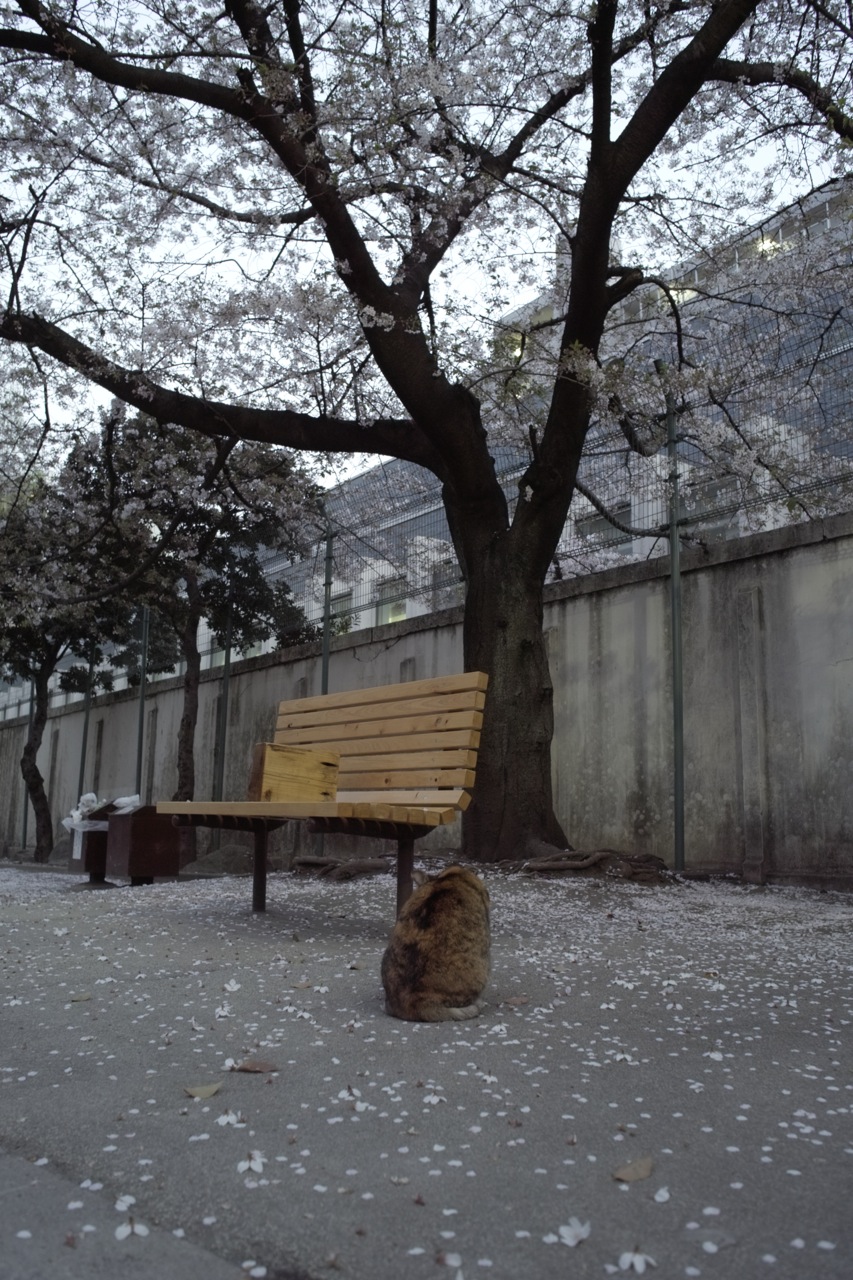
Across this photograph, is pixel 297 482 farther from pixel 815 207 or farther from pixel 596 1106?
pixel 596 1106

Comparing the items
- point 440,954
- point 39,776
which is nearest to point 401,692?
point 440,954

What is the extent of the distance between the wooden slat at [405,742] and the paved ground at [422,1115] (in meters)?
0.92

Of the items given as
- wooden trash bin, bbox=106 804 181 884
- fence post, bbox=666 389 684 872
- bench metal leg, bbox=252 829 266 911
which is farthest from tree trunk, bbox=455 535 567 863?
wooden trash bin, bbox=106 804 181 884

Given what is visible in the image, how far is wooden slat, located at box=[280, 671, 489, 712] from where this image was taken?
15.6 ft

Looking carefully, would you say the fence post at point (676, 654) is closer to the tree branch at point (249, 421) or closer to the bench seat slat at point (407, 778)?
the tree branch at point (249, 421)

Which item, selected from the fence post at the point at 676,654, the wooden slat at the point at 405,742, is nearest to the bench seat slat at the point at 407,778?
the wooden slat at the point at 405,742

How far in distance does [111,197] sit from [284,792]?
19.0 feet

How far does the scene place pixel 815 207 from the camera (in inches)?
337

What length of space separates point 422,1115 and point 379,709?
10.7ft

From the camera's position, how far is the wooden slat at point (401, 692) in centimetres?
477

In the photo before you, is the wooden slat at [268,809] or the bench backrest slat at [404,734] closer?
the wooden slat at [268,809]

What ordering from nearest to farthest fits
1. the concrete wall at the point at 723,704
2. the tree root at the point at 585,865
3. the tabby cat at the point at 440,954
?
the tabby cat at the point at 440,954, the tree root at the point at 585,865, the concrete wall at the point at 723,704

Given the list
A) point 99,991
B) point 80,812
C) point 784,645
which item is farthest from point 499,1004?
point 80,812

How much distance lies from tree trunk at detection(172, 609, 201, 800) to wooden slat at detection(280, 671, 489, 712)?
596 cm
